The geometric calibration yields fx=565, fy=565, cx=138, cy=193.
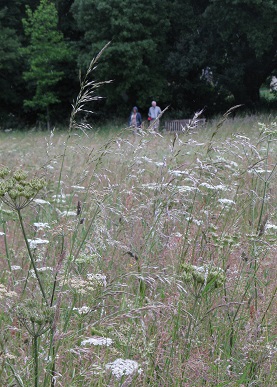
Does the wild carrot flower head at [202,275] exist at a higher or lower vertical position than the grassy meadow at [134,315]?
higher

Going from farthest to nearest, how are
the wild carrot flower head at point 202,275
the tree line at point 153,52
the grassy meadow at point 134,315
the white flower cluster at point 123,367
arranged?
the tree line at point 153,52
the wild carrot flower head at point 202,275
the grassy meadow at point 134,315
the white flower cluster at point 123,367

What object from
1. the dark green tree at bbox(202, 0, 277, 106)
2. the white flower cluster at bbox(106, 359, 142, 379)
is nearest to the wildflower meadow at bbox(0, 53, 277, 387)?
the white flower cluster at bbox(106, 359, 142, 379)

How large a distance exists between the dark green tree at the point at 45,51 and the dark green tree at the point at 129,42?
142cm

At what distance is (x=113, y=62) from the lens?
2791cm

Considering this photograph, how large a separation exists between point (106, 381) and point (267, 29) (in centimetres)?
2493

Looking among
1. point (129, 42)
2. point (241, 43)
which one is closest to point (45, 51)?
point (129, 42)

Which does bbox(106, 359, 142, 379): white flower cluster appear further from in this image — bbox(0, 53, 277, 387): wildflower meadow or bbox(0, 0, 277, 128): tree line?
bbox(0, 0, 277, 128): tree line

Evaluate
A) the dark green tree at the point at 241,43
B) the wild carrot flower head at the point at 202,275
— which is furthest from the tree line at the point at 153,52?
the wild carrot flower head at the point at 202,275

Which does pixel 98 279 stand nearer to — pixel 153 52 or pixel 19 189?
pixel 19 189

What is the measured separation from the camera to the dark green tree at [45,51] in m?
29.4

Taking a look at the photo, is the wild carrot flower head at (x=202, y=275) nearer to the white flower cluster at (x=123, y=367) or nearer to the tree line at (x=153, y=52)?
the white flower cluster at (x=123, y=367)

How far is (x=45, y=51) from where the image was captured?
3006 cm

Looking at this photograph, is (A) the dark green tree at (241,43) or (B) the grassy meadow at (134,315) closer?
(B) the grassy meadow at (134,315)

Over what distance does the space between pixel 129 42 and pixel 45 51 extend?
525cm
